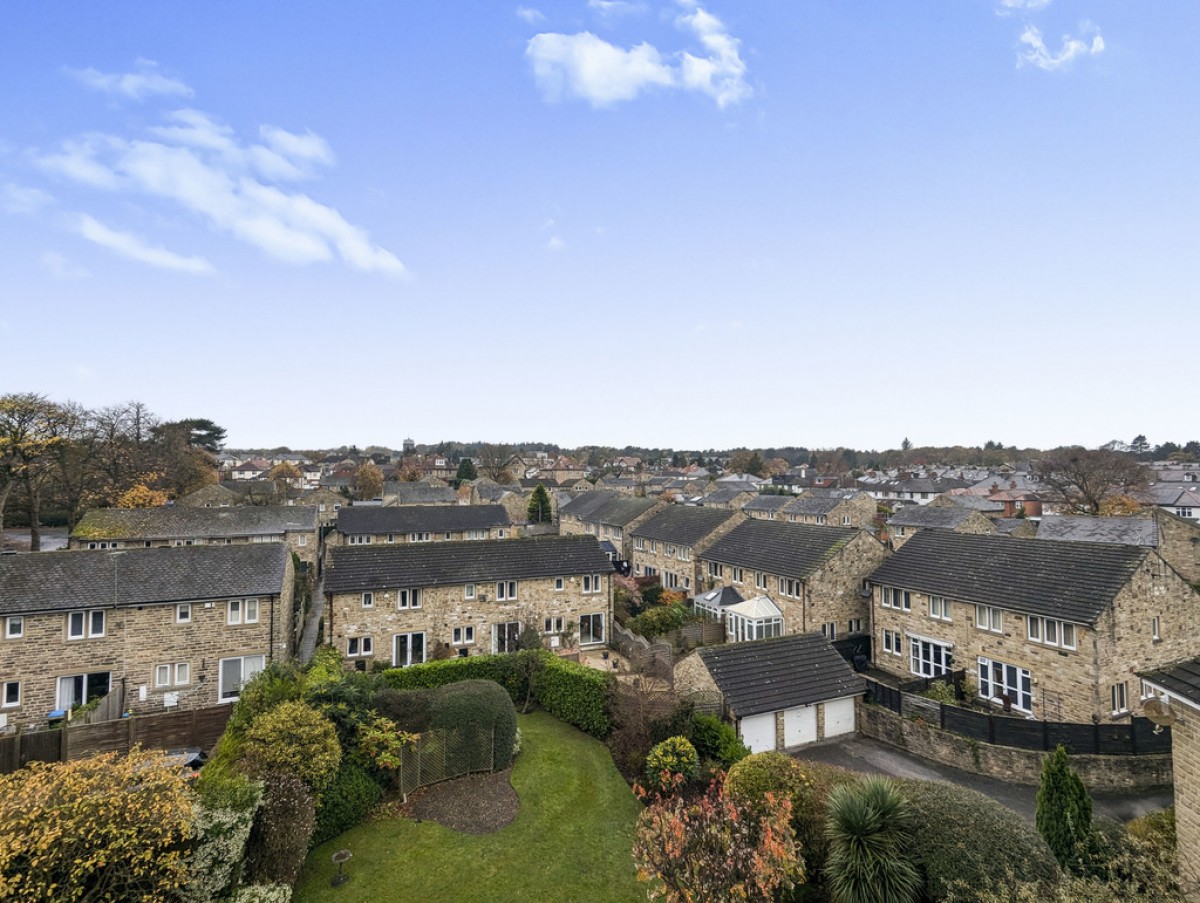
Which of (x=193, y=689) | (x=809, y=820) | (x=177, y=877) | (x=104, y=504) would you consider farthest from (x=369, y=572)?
(x=104, y=504)

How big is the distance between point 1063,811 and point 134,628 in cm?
3059

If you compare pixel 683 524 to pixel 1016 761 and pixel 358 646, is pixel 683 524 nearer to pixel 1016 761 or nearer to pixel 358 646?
pixel 358 646

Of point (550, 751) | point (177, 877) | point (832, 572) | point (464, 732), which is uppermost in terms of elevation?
point (832, 572)

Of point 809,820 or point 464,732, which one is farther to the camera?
point 464,732

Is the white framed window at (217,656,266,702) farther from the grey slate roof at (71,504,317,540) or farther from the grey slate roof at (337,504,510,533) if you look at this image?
the grey slate roof at (337,504,510,533)

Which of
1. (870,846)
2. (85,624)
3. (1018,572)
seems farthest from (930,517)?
(85,624)

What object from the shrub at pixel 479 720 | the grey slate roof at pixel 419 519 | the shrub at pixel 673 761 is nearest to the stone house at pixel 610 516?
the grey slate roof at pixel 419 519

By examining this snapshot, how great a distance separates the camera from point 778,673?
68.0 ft

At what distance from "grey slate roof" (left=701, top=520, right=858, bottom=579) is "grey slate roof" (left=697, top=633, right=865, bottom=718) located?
7.54 meters

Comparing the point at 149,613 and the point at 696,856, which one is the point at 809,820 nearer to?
the point at 696,856

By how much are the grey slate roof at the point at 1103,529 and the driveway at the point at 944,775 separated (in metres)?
26.7

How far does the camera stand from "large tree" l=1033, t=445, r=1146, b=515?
204 ft

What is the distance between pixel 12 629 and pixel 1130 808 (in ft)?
125

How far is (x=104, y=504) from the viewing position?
2288 inches
